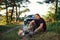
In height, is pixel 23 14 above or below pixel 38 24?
above

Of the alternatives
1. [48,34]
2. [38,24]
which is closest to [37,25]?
[38,24]

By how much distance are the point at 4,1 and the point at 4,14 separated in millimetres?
193

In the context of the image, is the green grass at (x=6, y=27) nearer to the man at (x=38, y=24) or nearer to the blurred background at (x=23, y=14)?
the blurred background at (x=23, y=14)

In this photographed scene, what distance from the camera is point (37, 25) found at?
8.00 ft

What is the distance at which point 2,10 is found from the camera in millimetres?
2486

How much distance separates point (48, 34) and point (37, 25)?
0.20 m

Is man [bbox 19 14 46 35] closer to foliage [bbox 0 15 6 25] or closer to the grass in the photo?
the grass

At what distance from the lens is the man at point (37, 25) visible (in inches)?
95.3

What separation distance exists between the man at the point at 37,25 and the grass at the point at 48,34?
0.07 m

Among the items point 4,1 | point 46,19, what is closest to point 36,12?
point 46,19

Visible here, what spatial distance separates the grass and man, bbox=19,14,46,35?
7 centimetres

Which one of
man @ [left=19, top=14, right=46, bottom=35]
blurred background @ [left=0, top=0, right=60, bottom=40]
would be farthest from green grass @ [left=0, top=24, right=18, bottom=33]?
man @ [left=19, top=14, right=46, bottom=35]

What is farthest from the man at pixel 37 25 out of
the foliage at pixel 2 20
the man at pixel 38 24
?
the foliage at pixel 2 20

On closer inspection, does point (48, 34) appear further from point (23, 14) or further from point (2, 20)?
point (2, 20)
